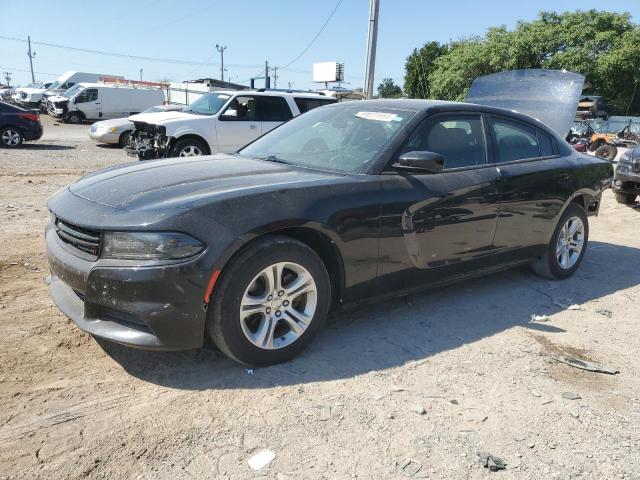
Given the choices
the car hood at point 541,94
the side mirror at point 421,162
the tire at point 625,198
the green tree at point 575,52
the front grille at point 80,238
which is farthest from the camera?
the green tree at point 575,52

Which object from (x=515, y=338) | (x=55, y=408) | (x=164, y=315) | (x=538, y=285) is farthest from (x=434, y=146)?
(x=55, y=408)

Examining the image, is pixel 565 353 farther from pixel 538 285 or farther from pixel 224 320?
pixel 224 320

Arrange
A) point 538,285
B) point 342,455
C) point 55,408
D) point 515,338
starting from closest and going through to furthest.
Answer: point 342,455 → point 55,408 → point 515,338 → point 538,285

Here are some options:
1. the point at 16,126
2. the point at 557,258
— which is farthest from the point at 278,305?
the point at 16,126

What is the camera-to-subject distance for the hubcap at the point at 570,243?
5.29m

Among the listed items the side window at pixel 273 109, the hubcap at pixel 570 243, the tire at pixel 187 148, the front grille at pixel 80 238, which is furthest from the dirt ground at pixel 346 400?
the side window at pixel 273 109

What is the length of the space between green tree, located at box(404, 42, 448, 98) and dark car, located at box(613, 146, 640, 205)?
39884 mm

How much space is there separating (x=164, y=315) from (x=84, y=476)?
83 cm

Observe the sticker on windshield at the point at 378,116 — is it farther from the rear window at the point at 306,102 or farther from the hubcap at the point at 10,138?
the hubcap at the point at 10,138

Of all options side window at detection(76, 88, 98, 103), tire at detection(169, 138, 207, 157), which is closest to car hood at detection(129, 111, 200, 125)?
tire at detection(169, 138, 207, 157)

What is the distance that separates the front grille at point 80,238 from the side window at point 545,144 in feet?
12.9

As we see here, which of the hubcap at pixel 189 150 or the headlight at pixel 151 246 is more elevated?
the headlight at pixel 151 246

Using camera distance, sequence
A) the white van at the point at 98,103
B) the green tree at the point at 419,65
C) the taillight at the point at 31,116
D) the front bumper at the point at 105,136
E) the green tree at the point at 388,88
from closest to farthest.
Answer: the taillight at the point at 31,116
the front bumper at the point at 105,136
the white van at the point at 98,103
the green tree at the point at 419,65
the green tree at the point at 388,88

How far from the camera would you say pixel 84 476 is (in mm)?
2320
